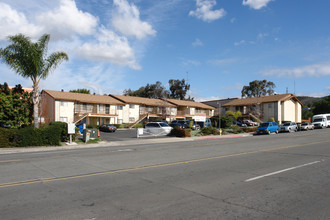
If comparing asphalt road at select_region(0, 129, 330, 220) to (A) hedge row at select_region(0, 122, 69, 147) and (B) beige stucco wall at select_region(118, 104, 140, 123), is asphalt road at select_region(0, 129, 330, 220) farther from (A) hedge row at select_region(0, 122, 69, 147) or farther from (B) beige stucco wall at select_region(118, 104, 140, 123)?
(B) beige stucco wall at select_region(118, 104, 140, 123)

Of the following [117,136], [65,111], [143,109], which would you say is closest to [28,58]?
[117,136]

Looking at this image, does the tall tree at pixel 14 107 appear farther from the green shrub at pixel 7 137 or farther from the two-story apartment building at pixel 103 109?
the two-story apartment building at pixel 103 109

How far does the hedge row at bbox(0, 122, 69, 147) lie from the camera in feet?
62.2

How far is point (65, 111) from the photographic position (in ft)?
147

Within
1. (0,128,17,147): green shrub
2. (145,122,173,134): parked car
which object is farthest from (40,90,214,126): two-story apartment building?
(0,128,17,147): green shrub

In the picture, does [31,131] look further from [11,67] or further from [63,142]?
[11,67]

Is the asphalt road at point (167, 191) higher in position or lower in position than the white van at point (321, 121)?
lower

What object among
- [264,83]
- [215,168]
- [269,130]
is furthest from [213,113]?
[215,168]

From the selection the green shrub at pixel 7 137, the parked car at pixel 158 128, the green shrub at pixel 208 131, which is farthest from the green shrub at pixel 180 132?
the green shrub at pixel 7 137

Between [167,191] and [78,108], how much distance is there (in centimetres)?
4258

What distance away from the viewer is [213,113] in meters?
72.4

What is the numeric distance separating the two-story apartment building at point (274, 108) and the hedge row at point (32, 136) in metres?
46.1

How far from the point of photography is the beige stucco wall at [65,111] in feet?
144

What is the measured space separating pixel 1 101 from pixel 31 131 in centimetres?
362
